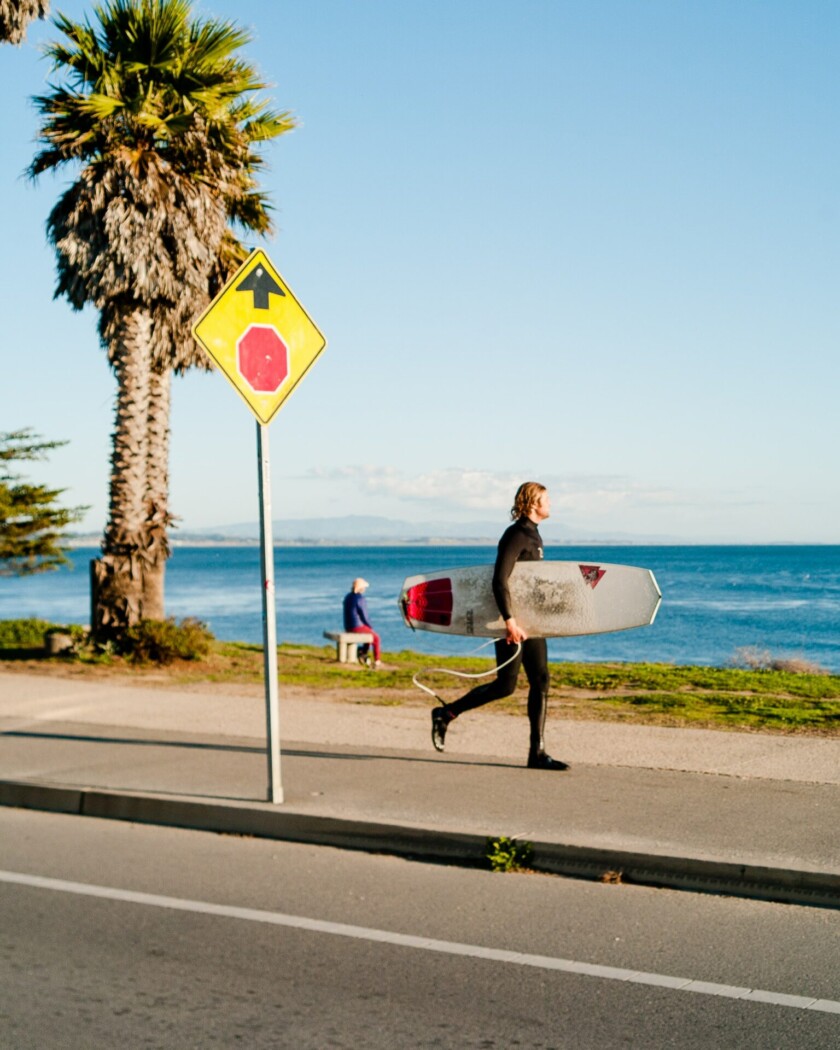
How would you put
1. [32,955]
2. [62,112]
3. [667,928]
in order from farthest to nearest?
[62,112]
[667,928]
[32,955]

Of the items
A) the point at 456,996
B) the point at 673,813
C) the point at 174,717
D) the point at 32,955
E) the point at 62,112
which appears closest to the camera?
A: the point at 456,996

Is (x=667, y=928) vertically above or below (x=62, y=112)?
below

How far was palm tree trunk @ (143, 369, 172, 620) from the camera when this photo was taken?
1839cm

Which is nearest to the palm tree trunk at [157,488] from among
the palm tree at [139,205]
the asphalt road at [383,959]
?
the palm tree at [139,205]

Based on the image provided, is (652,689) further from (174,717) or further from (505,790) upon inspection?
(505,790)

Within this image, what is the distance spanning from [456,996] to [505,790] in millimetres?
3469

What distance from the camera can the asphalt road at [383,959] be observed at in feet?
14.5

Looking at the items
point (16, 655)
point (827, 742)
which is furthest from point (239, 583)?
point (827, 742)

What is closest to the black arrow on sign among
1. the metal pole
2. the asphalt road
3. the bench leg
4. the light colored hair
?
the metal pole

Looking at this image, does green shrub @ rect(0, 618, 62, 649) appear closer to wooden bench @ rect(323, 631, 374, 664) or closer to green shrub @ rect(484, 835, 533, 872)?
wooden bench @ rect(323, 631, 374, 664)

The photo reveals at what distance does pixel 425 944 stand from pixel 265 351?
407 cm

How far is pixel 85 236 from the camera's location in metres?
18.3

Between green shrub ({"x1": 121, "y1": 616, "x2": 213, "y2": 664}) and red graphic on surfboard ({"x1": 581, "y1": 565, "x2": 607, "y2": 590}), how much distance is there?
31.0 ft

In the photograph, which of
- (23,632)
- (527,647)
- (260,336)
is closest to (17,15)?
(23,632)
